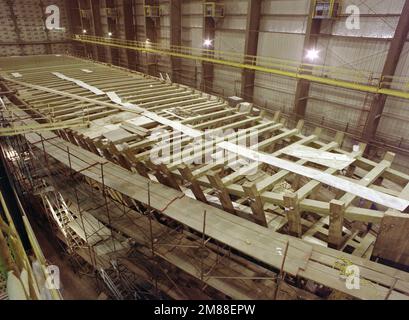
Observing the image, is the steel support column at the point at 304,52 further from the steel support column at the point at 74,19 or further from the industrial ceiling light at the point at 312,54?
the steel support column at the point at 74,19

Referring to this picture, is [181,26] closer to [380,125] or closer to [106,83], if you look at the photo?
[106,83]

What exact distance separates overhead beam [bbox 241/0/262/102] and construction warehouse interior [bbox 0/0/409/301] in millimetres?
86

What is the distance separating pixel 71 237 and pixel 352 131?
41.7ft

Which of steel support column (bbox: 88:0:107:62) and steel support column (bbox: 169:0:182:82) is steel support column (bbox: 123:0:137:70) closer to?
steel support column (bbox: 88:0:107:62)

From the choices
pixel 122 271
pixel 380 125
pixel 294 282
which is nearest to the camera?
pixel 294 282

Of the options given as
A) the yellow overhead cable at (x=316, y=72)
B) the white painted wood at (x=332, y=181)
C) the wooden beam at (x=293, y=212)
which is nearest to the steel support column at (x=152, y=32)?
the yellow overhead cable at (x=316, y=72)

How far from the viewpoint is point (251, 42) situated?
15328mm

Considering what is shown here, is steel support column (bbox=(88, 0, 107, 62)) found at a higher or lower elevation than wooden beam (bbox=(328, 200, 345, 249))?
higher

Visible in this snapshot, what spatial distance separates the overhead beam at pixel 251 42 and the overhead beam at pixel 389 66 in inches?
245

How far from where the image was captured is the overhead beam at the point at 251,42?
14.6 metres

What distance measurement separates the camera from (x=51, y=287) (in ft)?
9.69

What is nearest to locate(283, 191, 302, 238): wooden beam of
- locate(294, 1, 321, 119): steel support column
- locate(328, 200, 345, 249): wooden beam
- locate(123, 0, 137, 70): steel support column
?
locate(328, 200, 345, 249): wooden beam

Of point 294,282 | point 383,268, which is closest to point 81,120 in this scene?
point 294,282

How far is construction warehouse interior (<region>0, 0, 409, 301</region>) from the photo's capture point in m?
4.45
